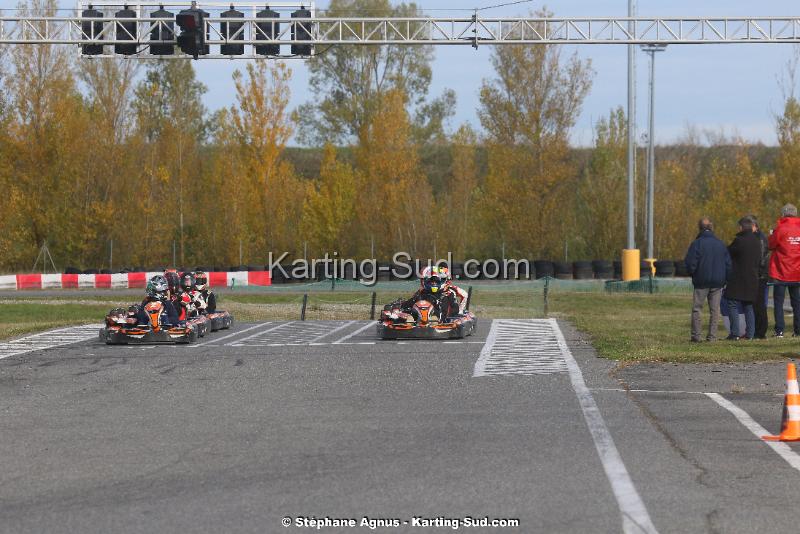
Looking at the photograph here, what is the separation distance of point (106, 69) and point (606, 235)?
2553cm

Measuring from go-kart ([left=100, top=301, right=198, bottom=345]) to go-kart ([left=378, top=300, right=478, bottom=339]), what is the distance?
3689 millimetres

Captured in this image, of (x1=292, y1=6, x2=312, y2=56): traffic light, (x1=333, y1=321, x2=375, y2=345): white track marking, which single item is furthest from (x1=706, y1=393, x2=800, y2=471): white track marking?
(x1=292, y1=6, x2=312, y2=56): traffic light

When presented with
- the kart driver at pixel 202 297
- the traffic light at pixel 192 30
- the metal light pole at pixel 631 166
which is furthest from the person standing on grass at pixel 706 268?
the metal light pole at pixel 631 166

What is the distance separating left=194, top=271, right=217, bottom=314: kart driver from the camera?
2461 centimetres

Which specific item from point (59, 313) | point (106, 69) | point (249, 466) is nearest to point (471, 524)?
point (249, 466)

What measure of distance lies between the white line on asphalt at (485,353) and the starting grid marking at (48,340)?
795 cm

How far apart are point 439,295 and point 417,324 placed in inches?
39.6

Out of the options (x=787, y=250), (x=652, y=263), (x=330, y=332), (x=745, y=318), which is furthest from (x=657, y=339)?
(x=652, y=263)

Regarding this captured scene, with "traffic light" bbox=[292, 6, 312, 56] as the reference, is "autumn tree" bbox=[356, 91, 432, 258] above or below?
below

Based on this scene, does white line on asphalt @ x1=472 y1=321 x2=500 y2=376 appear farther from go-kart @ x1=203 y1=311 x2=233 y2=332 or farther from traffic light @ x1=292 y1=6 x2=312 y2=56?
traffic light @ x1=292 y1=6 x2=312 y2=56

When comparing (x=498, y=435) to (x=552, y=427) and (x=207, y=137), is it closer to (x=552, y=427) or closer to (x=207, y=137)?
(x=552, y=427)

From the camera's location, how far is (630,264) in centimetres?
4494

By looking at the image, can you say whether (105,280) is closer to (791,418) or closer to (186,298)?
(186,298)

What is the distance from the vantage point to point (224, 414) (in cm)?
1194
